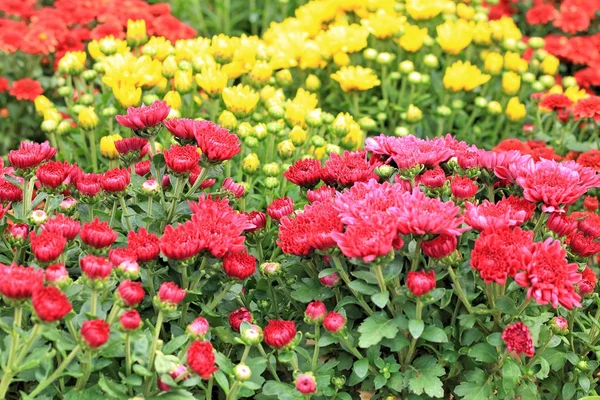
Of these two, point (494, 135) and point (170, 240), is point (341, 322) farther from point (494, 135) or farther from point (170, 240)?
point (494, 135)

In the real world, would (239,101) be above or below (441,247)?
below

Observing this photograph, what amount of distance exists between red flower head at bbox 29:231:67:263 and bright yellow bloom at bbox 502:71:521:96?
8.03ft

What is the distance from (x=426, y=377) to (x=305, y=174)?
0.67 metres

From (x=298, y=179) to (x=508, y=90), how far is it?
1771mm

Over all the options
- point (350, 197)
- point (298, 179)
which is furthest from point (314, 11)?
point (350, 197)

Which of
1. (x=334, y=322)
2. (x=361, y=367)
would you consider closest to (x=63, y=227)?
(x=334, y=322)

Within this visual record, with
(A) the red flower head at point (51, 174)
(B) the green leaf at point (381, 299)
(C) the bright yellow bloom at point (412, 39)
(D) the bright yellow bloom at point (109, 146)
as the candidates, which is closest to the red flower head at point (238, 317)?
(B) the green leaf at point (381, 299)

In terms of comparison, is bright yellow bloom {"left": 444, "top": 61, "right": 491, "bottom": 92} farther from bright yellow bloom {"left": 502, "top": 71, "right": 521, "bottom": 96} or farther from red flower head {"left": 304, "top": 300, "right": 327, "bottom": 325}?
red flower head {"left": 304, "top": 300, "right": 327, "bottom": 325}

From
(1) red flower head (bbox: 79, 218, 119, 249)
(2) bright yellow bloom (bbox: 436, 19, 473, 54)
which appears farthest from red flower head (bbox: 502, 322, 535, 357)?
(2) bright yellow bloom (bbox: 436, 19, 473, 54)

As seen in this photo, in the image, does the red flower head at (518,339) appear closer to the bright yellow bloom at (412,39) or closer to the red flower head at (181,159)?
the red flower head at (181,159)

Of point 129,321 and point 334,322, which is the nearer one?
point 129,321

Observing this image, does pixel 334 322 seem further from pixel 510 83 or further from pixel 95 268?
pixel 510 83

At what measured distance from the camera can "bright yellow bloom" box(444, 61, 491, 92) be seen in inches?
136

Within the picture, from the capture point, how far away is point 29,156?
82.2 inches
